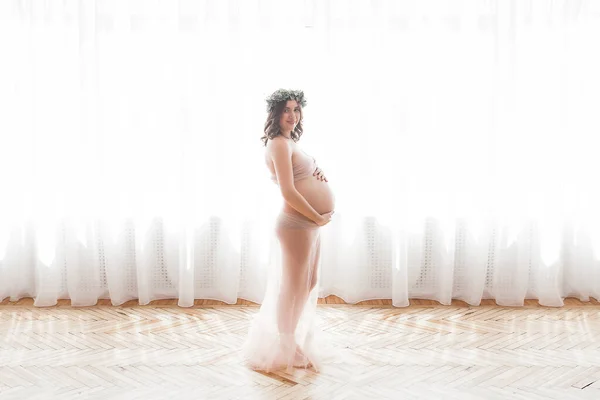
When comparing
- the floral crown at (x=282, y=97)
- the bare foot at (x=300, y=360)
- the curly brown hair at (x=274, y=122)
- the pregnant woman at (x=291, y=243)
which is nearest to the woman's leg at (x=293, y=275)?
the pregnant woman at (x=291, y=243)

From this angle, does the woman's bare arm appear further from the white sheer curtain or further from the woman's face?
the white sheer curtain

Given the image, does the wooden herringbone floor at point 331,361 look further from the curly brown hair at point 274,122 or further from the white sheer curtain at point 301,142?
the curly brown hair at point 274,122

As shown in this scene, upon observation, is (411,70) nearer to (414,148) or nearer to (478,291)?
(414,148)

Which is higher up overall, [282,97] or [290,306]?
[282,97]

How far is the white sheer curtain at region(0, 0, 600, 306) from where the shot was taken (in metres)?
4.91

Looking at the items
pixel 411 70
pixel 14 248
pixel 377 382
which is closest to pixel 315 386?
pixel 377 382

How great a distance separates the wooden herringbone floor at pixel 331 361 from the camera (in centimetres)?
339

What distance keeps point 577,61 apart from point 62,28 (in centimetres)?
422

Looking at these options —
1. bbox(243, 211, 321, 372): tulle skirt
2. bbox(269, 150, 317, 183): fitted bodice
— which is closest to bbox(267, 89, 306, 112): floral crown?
bbox(269, 150, 317, 183): fitted bodice

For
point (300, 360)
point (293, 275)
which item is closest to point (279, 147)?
point (293, 275)

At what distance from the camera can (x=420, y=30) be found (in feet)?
16.1

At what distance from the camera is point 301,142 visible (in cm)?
510

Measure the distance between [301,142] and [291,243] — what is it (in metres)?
1.71

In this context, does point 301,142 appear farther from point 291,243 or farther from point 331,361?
point 331,361
